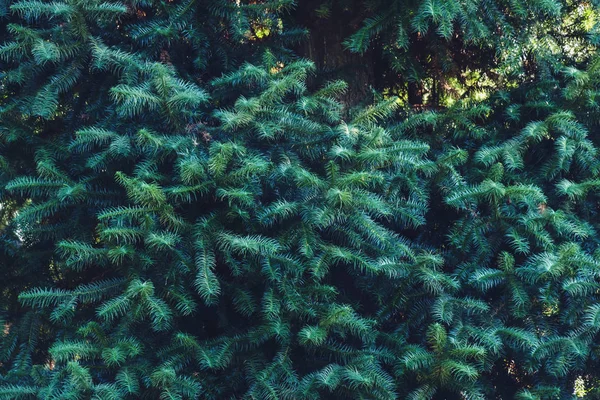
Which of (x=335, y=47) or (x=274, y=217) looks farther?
(x=335, y=47)

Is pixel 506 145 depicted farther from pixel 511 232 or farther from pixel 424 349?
pixel 424 349

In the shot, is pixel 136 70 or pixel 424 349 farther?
pixel 136 70

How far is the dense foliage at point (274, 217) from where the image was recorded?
8.34ft

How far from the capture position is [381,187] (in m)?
2.88

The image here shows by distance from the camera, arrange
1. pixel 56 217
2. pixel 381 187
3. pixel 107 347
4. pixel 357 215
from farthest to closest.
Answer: pixel 56 217, pixel 381 187, pixel 357 215, pixel 107 347

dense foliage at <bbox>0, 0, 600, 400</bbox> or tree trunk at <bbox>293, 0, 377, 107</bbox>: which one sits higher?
tree trunk at <bbox>293, 0, 377, 107</bbox>

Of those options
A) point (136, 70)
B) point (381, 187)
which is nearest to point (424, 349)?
point (381, 187)

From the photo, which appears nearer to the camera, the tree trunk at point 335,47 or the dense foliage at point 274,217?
the dense foliage at point 274,217

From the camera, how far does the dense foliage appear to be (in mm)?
2543

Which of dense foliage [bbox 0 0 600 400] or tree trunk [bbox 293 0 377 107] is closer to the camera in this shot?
dense foliage [bbox 0 0 600 400]

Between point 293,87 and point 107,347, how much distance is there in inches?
52.6

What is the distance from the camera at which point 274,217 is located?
258cm

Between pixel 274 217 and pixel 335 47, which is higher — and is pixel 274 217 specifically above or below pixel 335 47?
below

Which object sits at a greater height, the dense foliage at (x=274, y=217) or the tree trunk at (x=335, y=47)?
the tree trunk at (x=335, y=47)
